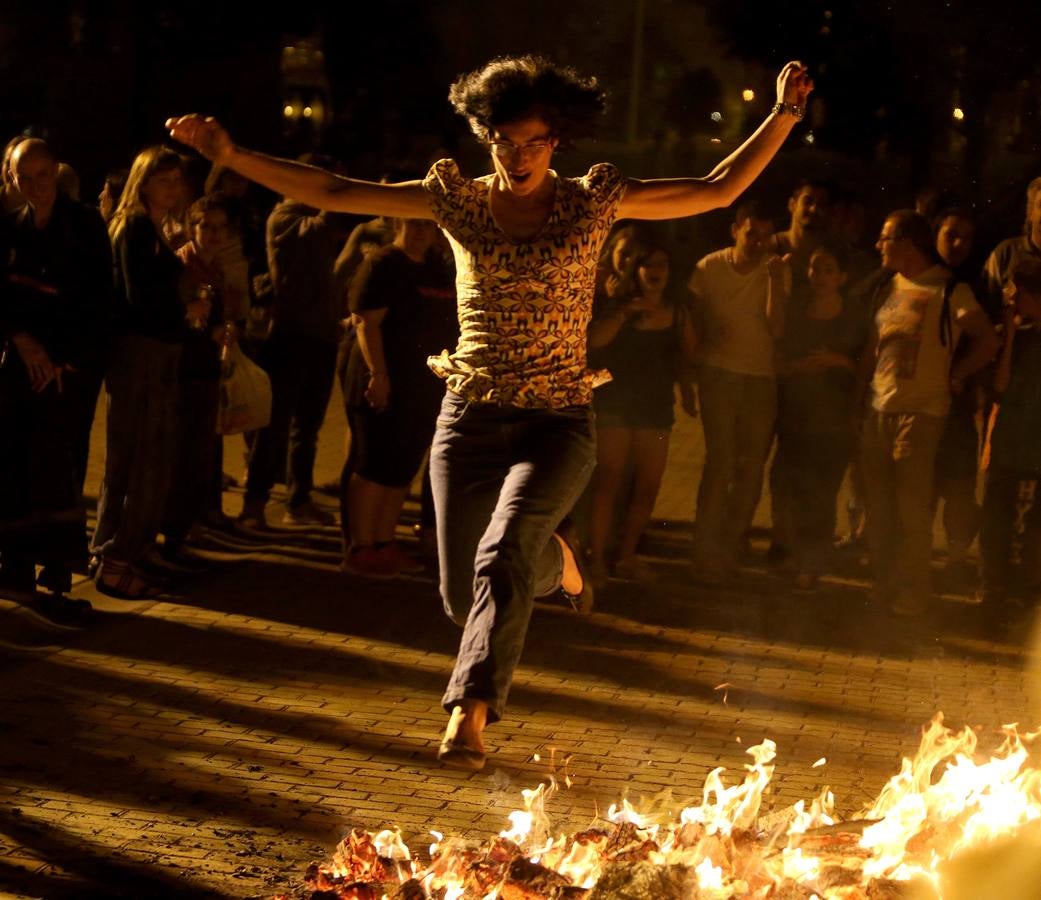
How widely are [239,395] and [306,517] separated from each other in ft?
4.67

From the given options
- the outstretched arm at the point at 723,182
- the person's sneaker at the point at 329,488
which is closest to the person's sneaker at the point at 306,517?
the person's sneaker at the point at 329,488

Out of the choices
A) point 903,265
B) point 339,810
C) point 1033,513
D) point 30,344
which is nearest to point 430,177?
point 339,810

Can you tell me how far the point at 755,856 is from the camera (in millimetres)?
4582

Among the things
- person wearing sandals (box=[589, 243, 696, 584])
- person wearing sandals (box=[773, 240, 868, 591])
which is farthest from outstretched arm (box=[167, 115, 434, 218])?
person wearing sandals (box=[773, 240, 868, 591])

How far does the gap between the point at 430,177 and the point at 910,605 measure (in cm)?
466

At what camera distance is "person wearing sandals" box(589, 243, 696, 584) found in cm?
928

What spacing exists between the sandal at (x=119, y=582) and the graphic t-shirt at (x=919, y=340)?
156 inches

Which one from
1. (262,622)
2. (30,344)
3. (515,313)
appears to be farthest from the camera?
(262,622)

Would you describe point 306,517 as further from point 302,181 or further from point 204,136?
point 204,136

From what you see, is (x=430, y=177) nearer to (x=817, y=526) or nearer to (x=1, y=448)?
(x=1, y=448)

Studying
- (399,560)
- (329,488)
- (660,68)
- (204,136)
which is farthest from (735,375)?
(660,68)

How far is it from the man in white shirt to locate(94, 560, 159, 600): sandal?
124 inches

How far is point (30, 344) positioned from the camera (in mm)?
7691

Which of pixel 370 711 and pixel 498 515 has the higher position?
pixel 498 515
